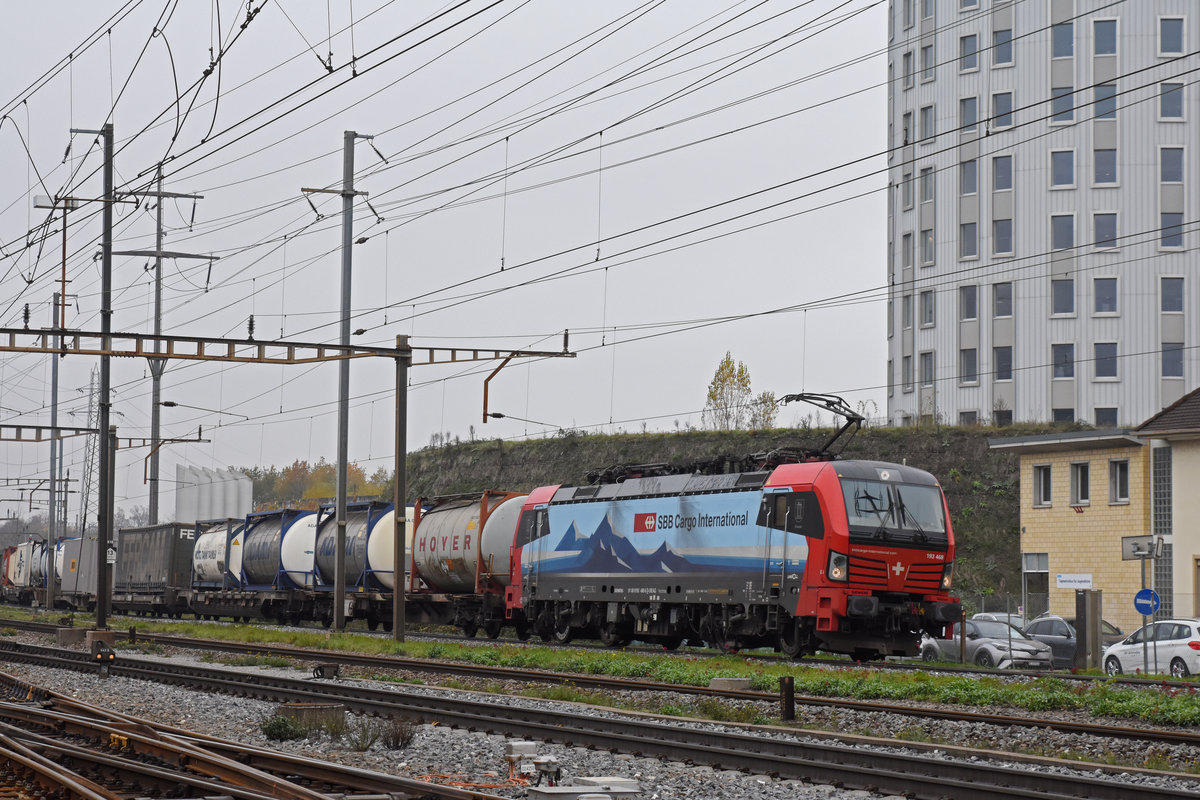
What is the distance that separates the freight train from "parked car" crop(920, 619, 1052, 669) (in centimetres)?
338

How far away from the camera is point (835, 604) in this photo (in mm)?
24219

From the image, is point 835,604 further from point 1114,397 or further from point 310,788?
point 1114,397

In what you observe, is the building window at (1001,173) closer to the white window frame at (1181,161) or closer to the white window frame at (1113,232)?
the white window frame at (1113,232)

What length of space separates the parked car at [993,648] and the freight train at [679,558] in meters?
3.38

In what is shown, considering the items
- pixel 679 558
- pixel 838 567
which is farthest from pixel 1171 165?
pixel 838 567

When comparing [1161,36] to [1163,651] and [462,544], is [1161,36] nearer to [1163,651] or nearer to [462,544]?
[1163,651]

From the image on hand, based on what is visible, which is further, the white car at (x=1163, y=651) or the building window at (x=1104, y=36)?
the building window at (x=1104, y=36)

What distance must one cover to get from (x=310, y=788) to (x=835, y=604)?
14.6 m

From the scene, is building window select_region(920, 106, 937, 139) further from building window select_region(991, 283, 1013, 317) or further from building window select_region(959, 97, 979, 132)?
building window select_region(991, 283, 1013, 317)

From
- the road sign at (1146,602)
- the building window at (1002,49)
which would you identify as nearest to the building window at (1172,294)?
the building window at (1002,49)

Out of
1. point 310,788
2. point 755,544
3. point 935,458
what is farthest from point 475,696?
point 935,458

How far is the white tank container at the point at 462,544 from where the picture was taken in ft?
116

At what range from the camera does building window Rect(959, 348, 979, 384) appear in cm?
6800

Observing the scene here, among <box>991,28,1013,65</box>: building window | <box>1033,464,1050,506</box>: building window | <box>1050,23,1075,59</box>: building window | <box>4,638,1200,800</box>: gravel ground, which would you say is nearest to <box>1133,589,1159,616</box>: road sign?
<box>4,638,1200,800</box>: gravel ground
